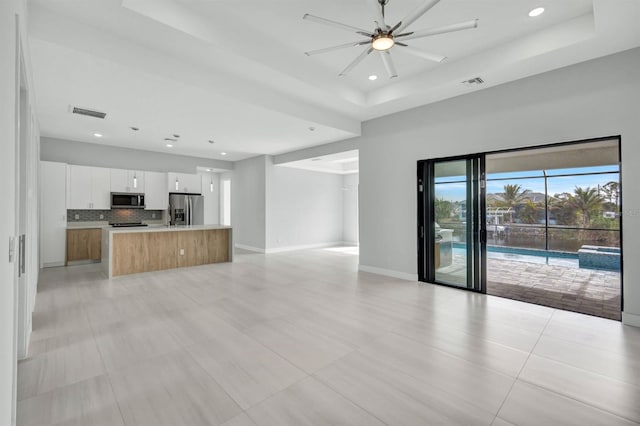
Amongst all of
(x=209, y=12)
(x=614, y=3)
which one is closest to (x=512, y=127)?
(x=614, y=3)

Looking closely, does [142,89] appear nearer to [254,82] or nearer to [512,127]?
[254,82]

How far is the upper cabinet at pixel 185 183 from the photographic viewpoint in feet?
26.1

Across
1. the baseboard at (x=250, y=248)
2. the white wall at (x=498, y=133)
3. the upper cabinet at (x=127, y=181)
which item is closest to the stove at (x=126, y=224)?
the upper cabinet at (x=127, y=181)

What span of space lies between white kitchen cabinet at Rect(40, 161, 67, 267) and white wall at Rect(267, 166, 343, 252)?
4543 mm

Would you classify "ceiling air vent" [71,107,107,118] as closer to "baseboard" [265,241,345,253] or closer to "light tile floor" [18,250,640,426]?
"light tile floor" [18,250,640,426]

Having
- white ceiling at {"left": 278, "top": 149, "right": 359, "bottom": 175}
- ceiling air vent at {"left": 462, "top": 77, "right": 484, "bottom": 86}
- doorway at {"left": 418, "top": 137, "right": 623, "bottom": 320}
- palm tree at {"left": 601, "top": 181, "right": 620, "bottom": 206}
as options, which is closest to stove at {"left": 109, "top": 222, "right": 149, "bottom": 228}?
white ceiling at {"left": 278, "top": 149, "right": 359, "bottom": 175}

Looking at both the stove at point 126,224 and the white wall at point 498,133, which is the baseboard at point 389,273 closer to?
the white wall at point 498,133

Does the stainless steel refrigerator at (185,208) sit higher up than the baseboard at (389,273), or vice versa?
the stainless steel refrigerator at (185,208)

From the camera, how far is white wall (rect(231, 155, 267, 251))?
847 centimetres

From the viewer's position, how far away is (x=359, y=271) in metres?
5.95

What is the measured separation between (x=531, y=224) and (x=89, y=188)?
40.7ft

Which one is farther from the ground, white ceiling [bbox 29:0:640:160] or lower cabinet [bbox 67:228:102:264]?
white ceiling [bbox 29:0:640:160]

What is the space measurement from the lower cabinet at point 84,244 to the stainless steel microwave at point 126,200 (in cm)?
72

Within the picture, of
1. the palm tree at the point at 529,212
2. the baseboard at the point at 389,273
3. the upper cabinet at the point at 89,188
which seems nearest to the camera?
the baseboard at the point at 389,273
